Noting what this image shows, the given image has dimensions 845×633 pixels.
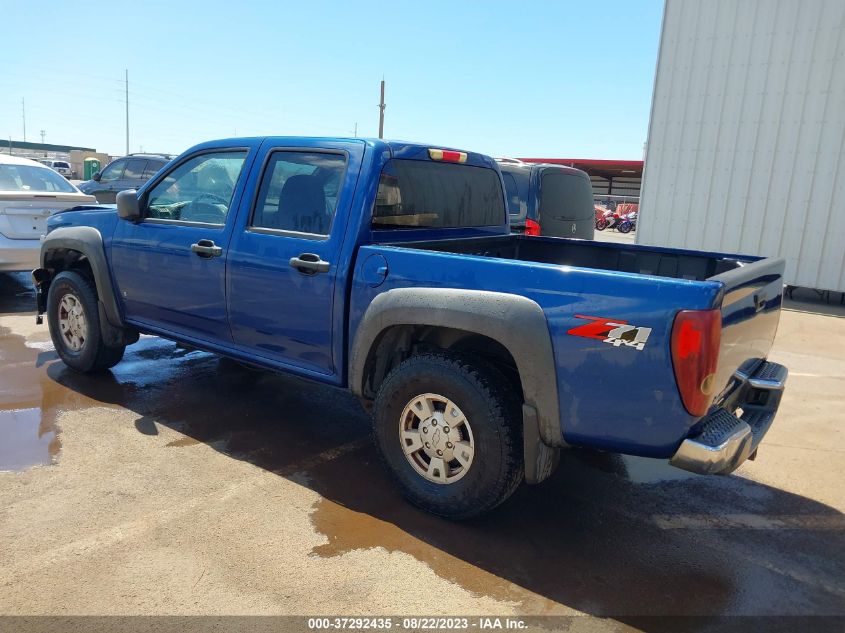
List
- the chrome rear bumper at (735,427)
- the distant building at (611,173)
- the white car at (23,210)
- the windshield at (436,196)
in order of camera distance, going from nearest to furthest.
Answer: the chrome rear bumper at (735,427), the windshield at (436,196), the white car at (23,210), the distant building at (611,173)

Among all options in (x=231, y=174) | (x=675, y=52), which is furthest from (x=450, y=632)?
(x=675, y=52)

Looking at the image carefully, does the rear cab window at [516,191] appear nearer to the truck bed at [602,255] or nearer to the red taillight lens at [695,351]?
the truck bed at [602,255]

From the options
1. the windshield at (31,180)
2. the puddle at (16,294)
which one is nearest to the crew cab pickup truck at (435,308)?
the puddle at (16,294)

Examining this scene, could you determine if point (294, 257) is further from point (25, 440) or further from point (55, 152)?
point (55, 152)

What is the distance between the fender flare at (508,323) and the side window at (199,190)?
1.67 meters

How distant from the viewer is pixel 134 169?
13.4m

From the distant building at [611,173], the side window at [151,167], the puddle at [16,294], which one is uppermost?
the distant building at [611,173]

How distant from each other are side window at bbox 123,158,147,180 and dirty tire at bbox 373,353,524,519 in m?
11.8

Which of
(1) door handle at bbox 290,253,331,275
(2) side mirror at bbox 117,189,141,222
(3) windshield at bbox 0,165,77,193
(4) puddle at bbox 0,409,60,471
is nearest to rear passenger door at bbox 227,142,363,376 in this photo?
(1) door handle at bbox 290,253,331,275

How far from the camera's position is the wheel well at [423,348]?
10.9ft

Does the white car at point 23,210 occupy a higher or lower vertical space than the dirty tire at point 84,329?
higher

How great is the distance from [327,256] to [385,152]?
0.68 meters

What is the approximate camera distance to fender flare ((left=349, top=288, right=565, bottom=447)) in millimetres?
2887

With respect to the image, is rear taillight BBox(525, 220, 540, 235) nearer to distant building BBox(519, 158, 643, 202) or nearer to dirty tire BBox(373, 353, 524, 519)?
dirty tire BBox(373, 353, 524, 519)
